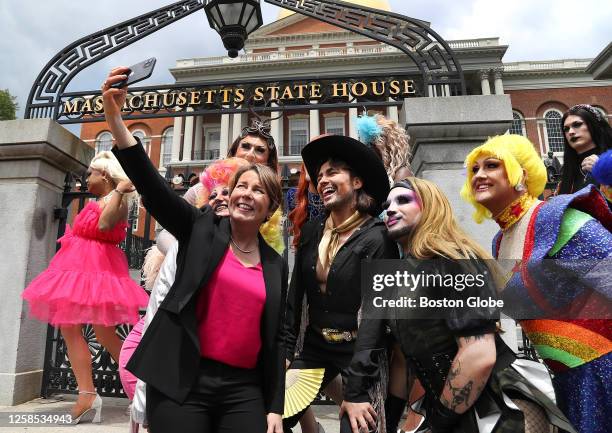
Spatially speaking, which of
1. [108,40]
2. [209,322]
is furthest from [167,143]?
[209,322]

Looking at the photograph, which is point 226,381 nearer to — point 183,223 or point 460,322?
point 183,223

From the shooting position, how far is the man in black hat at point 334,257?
84.6 inches

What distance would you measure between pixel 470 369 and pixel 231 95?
4.75 m

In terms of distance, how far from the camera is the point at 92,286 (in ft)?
12.0

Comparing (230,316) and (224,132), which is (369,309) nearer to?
(230,316)

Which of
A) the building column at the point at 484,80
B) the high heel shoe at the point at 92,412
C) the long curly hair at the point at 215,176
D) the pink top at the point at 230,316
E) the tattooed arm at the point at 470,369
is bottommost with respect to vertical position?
the high heel shoe at the point at 92,412

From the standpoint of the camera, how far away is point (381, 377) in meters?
1.95

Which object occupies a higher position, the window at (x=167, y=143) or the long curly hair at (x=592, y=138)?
the window at (x=167, y=143)

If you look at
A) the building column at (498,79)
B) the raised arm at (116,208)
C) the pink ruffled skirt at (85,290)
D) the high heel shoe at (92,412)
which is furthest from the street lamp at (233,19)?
the building column at (498,79)

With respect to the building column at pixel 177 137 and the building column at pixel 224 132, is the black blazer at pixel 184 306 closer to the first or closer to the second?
the building column at pixel 224 132

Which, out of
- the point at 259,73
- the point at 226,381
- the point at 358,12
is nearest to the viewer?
the point at 226,381

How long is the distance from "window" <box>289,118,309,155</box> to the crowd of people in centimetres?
3348

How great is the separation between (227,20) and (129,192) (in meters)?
2.64

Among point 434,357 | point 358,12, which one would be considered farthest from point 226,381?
point 358,12
